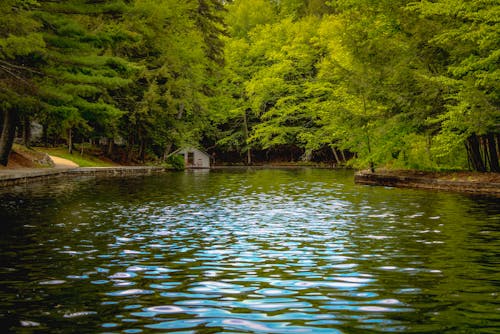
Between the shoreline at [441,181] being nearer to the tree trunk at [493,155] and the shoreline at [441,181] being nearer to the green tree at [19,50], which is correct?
the tree trunk at [493,155]

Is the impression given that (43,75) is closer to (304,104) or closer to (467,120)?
A: (467,120)

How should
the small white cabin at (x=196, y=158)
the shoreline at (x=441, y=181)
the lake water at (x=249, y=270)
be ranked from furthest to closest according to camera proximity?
1. the small white cabin at (x=196, y=158)
2. the shoreline at (x=441, y=181)
3. the lake water at (x=249, y=270)

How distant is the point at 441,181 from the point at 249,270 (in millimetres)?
21031

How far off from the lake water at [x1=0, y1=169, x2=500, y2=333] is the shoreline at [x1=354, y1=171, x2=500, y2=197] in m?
6.95

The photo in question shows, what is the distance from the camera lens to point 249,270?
31.9 feet

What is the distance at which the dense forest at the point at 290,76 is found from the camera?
88.1 feet

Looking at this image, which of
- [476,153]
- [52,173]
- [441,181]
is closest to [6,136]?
[52,173]

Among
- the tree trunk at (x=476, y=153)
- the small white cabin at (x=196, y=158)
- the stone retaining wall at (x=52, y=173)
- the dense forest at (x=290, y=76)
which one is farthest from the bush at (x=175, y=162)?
the tree trunk at (x=476, y=153)

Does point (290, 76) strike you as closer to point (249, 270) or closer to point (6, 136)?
point (6, 136)

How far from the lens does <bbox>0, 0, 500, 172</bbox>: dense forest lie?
88.1ft

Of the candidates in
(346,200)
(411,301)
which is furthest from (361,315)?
(346,200)

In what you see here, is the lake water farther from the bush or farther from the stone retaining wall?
the bush

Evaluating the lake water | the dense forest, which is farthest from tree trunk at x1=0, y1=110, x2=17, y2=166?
the lake water

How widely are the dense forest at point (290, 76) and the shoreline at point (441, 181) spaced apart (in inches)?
47.1
